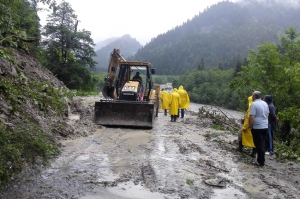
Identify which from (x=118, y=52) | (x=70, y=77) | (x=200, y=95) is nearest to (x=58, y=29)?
(x=70, y=77)

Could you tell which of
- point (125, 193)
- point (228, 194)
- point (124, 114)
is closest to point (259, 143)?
point (228, 194)

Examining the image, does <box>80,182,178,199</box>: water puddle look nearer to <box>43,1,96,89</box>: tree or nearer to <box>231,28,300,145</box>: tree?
<box>231,28,300,145</box>: tree

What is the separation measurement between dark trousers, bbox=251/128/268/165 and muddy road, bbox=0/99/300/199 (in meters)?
0.25

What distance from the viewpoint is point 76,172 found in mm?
5930

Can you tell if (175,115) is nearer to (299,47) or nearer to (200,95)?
(299,47)

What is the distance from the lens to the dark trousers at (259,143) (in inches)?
284

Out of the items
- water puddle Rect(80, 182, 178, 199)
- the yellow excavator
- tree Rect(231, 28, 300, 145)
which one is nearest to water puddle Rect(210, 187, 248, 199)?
water puddle Rect(80, 182, 178, 199)

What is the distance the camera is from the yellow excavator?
11.8m

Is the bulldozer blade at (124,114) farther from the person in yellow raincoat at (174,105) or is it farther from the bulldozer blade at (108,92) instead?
the person in yellow raincoat at (174,105)

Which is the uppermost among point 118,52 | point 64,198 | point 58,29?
point 58,29

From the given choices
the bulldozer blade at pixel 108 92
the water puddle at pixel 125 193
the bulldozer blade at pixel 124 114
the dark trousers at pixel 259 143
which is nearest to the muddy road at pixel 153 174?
the water puddle at pixel 125 193

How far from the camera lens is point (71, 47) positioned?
41344 mm

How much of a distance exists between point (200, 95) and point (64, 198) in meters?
70.6

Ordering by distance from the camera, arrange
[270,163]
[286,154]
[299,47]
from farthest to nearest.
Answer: [299,47]
[286,154]
[270,163]
